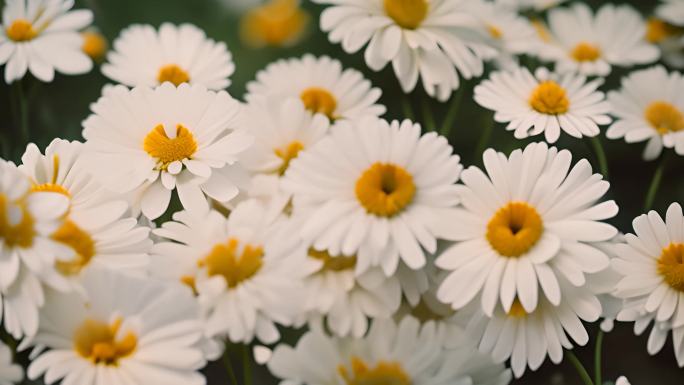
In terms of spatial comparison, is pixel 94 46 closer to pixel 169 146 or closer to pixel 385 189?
pixel 169 146

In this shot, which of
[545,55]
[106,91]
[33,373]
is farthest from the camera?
[545,55]

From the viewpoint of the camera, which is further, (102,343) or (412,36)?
(412,36)

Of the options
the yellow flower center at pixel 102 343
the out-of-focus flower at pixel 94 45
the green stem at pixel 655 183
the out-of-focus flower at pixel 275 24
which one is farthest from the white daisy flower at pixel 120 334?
the out-of-focus flower at pixel 275 24

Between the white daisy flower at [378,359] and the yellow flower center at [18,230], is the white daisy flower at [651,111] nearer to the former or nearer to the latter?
the white daisy flower at [378,359]

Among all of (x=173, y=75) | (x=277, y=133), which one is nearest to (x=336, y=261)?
(x=277, y=133)

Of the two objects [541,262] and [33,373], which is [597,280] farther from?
[33,373]

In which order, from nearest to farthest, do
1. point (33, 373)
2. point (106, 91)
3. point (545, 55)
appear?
point (33, 373), point (106, 91), point (545, 55)

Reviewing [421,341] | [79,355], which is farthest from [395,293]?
[79,355]
